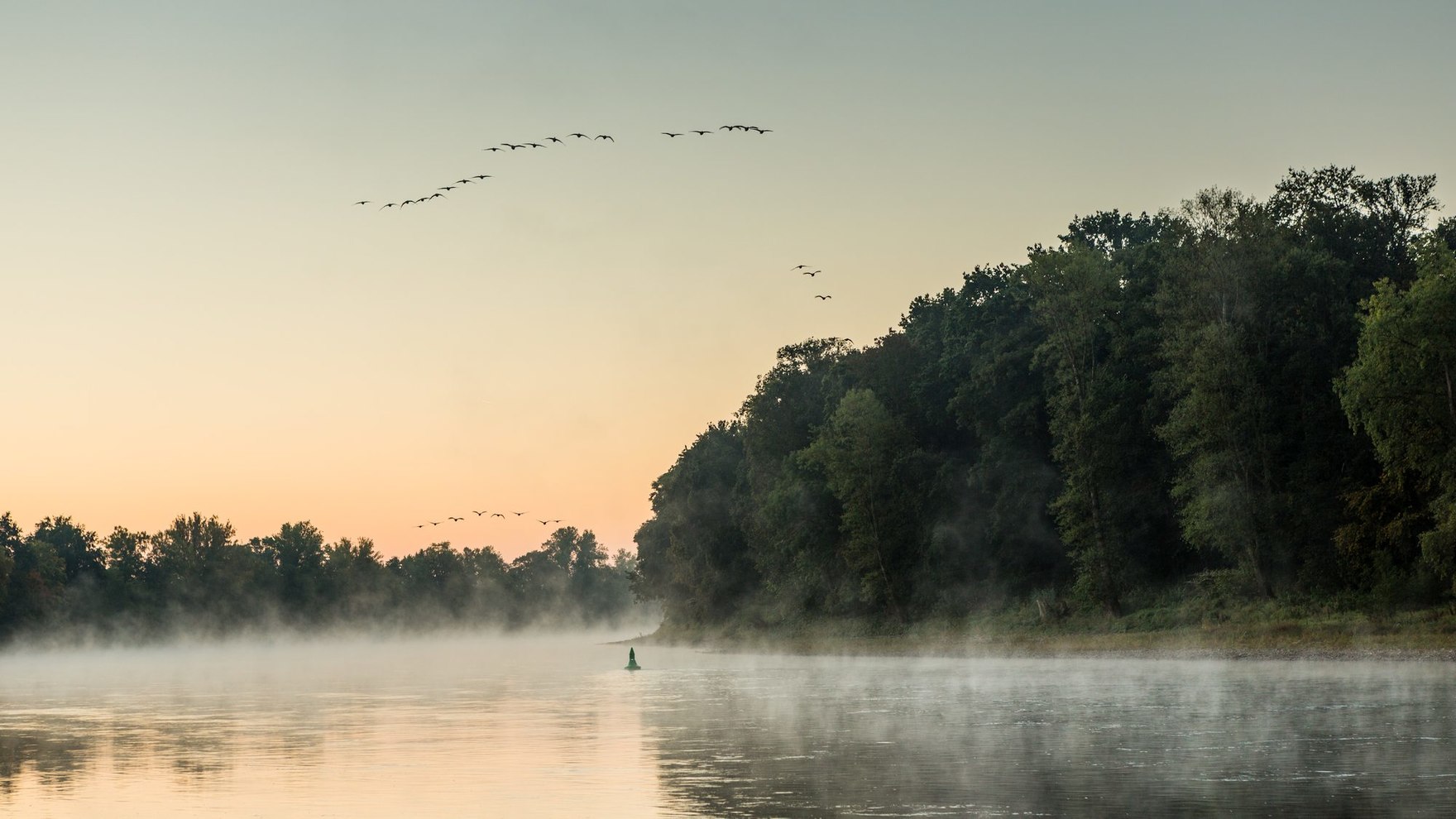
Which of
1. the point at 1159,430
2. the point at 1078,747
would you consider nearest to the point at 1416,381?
the point at 1159,430

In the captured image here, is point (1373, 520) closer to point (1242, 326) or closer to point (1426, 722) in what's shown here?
point (1242, 326)

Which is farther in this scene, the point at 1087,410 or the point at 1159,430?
the point at 1087,410

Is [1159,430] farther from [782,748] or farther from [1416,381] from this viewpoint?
[782,748]

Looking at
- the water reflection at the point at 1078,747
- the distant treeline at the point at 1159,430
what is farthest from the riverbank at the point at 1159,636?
the water reflection at the point at 1078,747

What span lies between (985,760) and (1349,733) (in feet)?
31.7

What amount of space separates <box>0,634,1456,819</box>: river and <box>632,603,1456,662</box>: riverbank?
2.56 m

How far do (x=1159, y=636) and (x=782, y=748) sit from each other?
5247 cm

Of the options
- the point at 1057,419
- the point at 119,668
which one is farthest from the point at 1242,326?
the point at 119,668

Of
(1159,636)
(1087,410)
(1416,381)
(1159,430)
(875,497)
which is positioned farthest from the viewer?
(875,497)

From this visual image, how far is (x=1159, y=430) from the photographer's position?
3376 inches

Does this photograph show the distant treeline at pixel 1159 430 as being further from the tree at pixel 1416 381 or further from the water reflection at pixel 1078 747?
the water reflection at pixel 1078 747

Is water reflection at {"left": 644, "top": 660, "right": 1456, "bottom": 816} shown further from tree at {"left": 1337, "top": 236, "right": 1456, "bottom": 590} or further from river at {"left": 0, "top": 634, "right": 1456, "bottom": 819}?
tree at {"left": 1337, "top": 236, "right": 1456, "bottom": 590}

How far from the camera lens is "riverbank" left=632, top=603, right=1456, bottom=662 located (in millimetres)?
65375

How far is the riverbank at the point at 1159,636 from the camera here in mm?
65375
